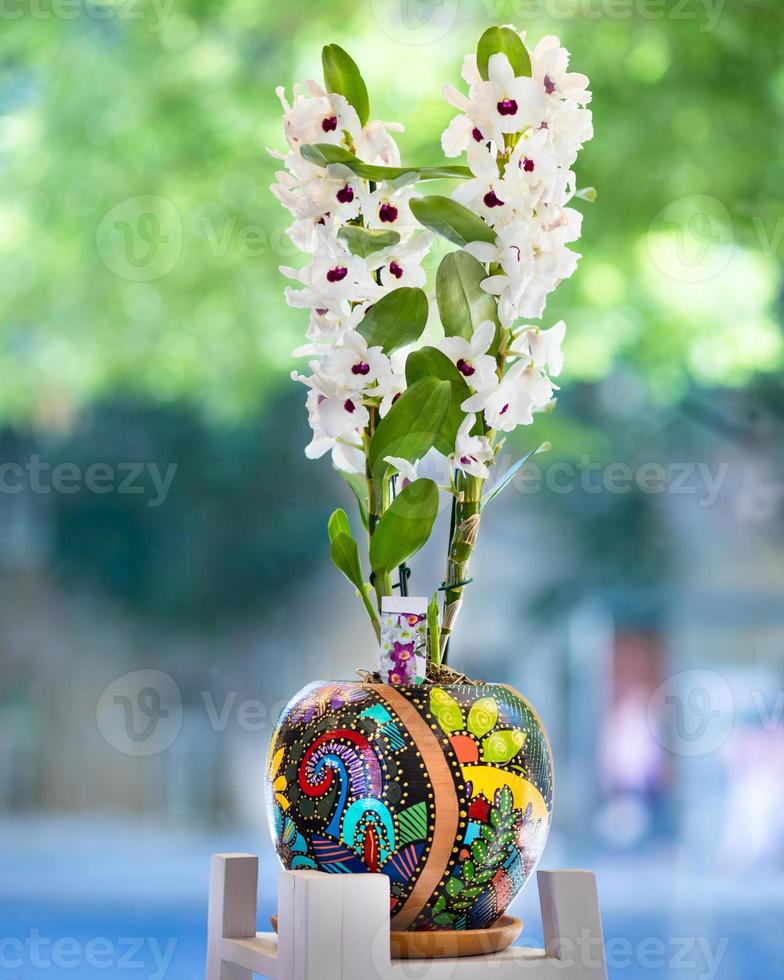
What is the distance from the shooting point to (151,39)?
8.29 ft

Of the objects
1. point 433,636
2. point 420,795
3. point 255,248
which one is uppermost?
point 255,248

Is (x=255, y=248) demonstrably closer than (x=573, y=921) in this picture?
No

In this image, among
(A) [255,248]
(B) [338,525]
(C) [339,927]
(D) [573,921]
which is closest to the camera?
(C) [339,927]

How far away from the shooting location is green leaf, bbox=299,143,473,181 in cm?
100

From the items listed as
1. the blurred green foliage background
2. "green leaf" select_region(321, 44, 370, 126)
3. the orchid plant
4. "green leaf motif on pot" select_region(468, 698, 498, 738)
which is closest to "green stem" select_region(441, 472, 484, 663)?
the orchid plant

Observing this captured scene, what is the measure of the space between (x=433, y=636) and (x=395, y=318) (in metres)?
0.27

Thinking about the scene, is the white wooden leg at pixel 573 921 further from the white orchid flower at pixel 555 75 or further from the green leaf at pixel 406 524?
the white orchid flower at pixel 555 75

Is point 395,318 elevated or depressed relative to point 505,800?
elevated

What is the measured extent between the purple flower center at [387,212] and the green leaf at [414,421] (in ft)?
0.50

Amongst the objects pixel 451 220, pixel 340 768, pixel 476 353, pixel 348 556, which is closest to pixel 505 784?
pixel 340 768

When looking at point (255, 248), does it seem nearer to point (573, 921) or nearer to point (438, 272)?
point (438, 272)

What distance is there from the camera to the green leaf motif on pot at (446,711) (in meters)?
0.94

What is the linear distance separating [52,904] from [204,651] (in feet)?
1.87

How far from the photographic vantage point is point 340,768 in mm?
931
